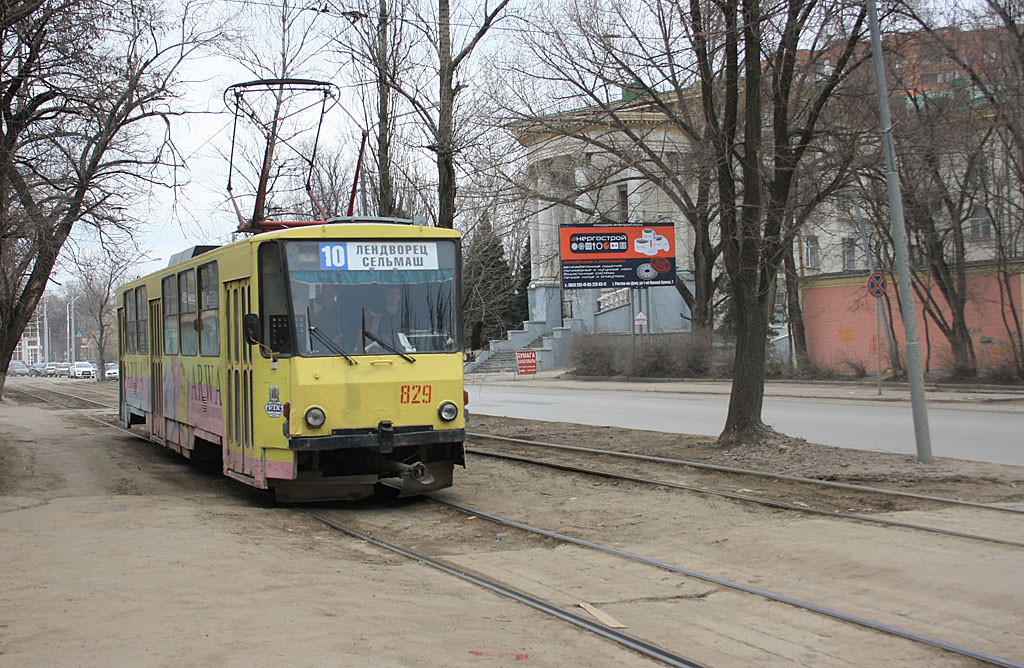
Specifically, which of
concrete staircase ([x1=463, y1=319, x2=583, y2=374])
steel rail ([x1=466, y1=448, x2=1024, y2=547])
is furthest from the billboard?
steel rail ([x1=466, y1=448, x2=1024, y2=547])

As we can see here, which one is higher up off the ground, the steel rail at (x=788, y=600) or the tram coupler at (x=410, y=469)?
the tram coupler at (x=410, y=469)

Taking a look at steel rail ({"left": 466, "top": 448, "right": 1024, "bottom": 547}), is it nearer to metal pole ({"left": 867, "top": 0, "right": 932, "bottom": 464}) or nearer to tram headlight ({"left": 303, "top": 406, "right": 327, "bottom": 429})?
metal pole ({"left": 867, "top": 0, "right": 932, "bottom": 464})

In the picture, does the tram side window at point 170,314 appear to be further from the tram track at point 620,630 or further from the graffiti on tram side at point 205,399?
the tram track at point 620,630

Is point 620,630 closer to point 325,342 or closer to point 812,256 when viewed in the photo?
point 325,342

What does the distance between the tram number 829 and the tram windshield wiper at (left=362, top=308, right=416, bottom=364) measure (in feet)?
0.93

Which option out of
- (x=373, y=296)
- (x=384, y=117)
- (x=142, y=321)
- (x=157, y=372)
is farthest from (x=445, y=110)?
(x=373, y=296)

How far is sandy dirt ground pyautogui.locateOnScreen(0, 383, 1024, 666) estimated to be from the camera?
18.1 feet

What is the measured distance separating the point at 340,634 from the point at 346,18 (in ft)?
49.5

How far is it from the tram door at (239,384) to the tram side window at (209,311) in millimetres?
529

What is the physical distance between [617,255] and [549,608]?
105 feet

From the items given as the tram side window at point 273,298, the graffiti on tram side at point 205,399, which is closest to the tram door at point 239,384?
the tram side window at point 273,298

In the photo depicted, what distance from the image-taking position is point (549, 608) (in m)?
6.47

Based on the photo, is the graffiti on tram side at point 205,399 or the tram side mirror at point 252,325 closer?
the tram side mirror at point 252,325

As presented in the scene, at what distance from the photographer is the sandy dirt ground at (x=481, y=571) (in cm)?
552
